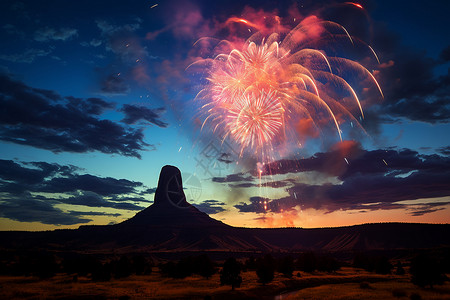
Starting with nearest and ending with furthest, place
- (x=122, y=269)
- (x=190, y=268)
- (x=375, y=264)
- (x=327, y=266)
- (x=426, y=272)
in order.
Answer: (x=426, y=272) < (x=190, y=268) < (x=122, y=269) < (x=327, y=266) < (x=375, y=264)

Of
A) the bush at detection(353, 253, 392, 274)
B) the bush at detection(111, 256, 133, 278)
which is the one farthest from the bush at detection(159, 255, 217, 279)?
the bush at detection(353, 253, 392, 274)

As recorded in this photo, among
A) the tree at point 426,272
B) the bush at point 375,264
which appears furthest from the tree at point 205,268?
the bush at point 375,264

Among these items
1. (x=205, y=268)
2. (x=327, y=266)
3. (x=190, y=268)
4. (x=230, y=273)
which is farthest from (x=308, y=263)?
(x=230, y=273)

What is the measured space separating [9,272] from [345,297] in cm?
8902

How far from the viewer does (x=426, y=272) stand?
2178 inches

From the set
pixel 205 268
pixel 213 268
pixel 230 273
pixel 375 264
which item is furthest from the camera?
pixel 375 264

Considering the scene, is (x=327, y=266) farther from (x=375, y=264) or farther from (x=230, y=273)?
(x=230, y=273)

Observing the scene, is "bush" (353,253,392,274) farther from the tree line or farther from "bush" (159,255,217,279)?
"bush" (159,255,217,279)

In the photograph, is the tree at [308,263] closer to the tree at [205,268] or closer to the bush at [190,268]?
the bush at [190,268]

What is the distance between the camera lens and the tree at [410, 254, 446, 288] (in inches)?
2163

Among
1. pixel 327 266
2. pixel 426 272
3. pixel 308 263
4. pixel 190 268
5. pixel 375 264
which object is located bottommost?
pixel 327 266

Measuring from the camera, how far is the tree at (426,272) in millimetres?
54938

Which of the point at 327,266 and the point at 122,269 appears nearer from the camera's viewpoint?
the point at 122,269

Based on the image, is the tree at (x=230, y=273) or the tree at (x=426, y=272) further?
the tree at (x=230, y=273)
